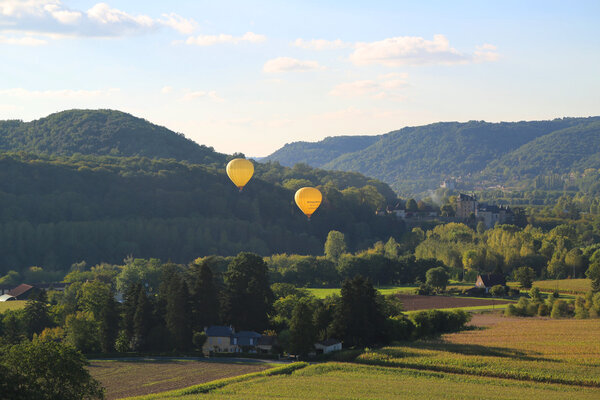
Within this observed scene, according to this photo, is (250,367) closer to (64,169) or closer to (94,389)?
(94,389)

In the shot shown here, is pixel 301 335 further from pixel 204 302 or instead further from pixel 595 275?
pixel 595 275

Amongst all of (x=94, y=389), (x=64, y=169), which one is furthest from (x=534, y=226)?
(x=94, y=389)

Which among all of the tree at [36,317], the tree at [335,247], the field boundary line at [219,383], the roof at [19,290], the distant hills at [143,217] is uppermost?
the distant hills at [143,217]

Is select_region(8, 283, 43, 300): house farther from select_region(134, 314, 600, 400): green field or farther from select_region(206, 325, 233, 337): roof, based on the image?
select_region(134, 314, 600, 400): green field

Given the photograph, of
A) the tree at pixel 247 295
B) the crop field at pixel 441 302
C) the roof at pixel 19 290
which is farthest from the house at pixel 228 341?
the roof at pixel 19 290

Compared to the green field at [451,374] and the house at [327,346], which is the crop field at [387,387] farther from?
the house at [327,346]

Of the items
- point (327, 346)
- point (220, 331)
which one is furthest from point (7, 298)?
point (327, 346)
